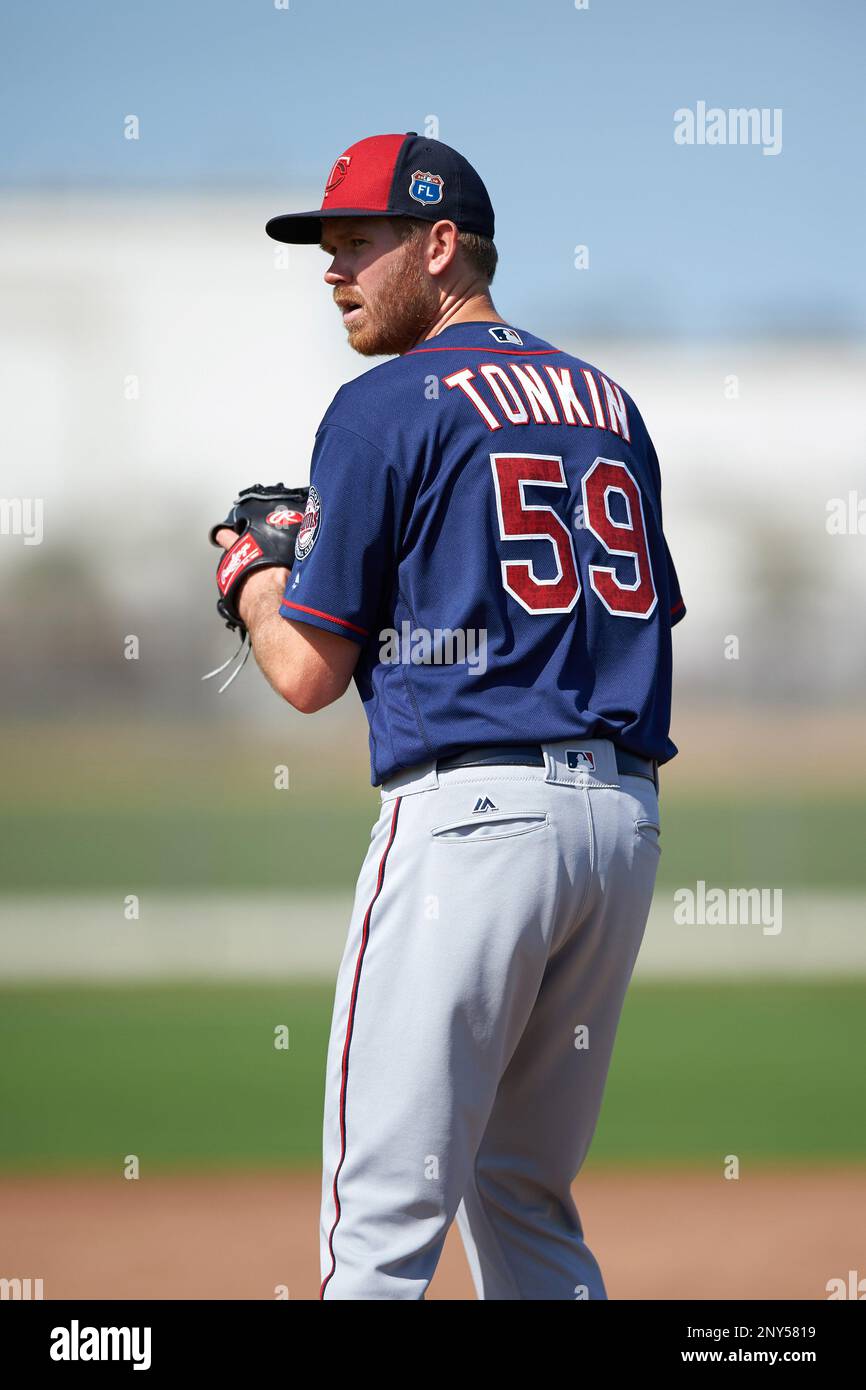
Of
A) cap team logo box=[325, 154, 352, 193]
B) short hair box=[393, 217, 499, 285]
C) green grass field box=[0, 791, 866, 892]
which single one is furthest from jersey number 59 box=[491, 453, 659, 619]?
green grass field box=[0, 791, 866, 892]

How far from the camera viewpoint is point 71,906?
15805 millimetres

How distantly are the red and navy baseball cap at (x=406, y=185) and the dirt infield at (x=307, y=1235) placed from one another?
193 cm

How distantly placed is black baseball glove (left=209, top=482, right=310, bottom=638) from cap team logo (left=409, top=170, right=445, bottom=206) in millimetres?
385

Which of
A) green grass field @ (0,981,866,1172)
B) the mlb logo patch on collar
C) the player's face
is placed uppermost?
the player's face

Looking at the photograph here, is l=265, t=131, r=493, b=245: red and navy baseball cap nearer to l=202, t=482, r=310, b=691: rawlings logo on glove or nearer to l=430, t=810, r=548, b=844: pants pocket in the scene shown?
l=202, t=482, r=310, b=691: rawlings logo on glove

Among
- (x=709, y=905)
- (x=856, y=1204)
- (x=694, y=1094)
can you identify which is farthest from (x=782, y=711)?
(x=856, y=1204)

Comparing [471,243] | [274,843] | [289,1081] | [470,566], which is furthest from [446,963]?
[274,843]

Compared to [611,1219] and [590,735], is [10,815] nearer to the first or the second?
[611,1219]

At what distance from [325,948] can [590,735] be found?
35.3ft

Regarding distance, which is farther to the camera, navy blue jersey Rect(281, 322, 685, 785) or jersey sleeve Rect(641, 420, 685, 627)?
jersey sleeve Rect(641, 420, 685, 627)

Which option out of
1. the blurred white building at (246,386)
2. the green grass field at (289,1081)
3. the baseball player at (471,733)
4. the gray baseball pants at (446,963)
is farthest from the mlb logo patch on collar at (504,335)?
the blurred white building at (246,386)

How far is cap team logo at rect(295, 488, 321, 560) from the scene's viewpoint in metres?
1.51

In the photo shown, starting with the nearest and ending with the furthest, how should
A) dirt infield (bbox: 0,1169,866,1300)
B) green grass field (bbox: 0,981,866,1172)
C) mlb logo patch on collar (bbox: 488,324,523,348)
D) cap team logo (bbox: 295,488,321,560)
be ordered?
cap team logo (bbox: 295,488,321,560) < mlb logo patch on collar (bbox: 488,324,523,348) < dirt infield (bbox: 0,1169,866,1300) < green grass field (bbox: 0,981,866,1172)

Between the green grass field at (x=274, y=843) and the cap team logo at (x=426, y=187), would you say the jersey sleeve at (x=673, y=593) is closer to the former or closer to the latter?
the cap team logo at (x=426, y=187)
